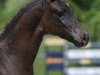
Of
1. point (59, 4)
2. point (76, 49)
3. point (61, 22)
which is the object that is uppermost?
point (59, 4)

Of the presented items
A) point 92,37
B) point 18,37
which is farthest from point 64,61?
Answer: point 18,37

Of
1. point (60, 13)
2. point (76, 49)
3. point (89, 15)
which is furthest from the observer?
point (89, 15)

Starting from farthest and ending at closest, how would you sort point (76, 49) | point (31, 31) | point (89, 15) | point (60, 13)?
point (89, 15)
point (76, 49)
point (31, 31)
point (60, 13)

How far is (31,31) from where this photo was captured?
5.73m

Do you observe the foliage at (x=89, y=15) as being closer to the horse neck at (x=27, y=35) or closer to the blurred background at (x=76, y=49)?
the blurred background at (x=76, y=49)

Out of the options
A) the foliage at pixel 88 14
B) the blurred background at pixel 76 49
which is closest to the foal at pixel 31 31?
the blurred background at pixel 76 49

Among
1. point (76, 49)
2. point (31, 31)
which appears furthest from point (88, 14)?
point (31, 31)

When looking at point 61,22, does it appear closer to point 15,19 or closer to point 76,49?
point 15,19

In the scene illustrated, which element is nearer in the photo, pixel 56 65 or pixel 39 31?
pixel 39 31

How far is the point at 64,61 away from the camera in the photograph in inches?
567

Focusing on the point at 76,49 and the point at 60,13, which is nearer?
the point at 60,13

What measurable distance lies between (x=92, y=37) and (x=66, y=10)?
34.2 feet

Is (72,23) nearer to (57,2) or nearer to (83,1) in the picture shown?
(57,2)

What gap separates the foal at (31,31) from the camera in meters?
5.61
